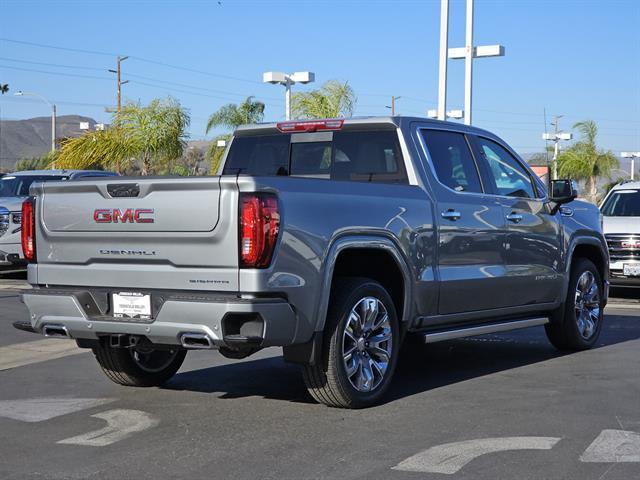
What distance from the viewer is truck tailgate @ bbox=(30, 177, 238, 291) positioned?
20.4 ft

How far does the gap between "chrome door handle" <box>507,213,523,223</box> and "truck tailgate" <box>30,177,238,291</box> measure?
322cm

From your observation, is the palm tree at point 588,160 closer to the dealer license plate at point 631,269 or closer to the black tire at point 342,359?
the dealer license plate at point 631,269

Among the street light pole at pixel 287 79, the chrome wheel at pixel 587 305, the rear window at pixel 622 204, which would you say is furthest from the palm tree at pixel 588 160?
the chrome wheel at pixel 587 305

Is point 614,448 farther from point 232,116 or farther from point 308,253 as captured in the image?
point 232,116

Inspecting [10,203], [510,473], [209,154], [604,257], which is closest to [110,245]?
[510,473]

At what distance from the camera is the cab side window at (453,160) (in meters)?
8.09

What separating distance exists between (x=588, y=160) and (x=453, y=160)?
57463 mm

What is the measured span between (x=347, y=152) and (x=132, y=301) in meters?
2.28

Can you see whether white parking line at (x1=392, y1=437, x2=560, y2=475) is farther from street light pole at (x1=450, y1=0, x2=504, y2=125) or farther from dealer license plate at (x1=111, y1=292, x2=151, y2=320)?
street light pole at (x1=450, y1=0, x2=504, y2=125)

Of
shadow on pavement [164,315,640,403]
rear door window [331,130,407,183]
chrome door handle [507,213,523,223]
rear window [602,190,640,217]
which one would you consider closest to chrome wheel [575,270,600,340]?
shadow on pavement [164,315,640,403]

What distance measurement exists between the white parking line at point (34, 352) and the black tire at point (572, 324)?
4.37m

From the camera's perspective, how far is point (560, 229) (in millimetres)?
9461

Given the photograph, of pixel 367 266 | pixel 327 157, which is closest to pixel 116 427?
pixel 367 266

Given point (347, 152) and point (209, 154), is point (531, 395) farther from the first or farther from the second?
point (209, 154)
